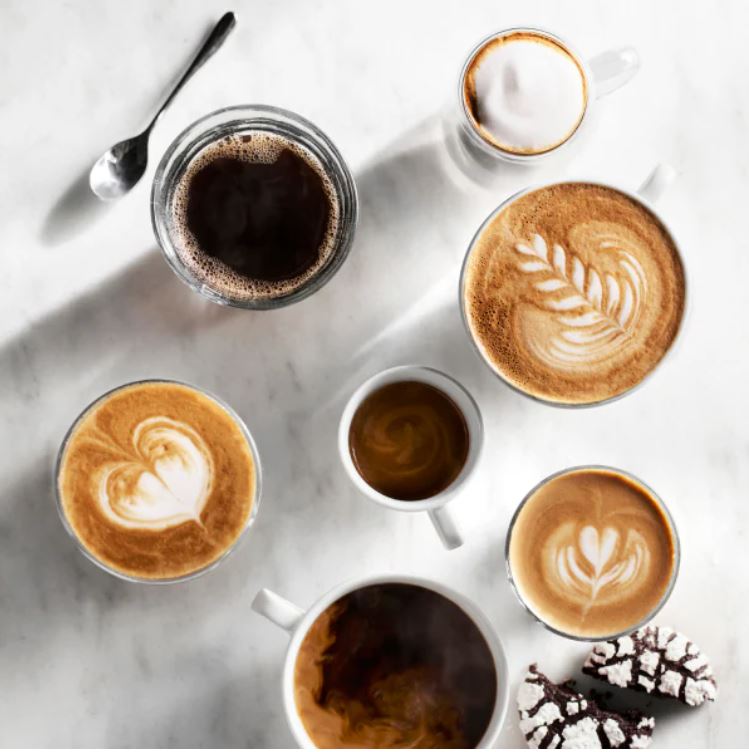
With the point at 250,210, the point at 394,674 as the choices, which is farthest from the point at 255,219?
the point at 394,674

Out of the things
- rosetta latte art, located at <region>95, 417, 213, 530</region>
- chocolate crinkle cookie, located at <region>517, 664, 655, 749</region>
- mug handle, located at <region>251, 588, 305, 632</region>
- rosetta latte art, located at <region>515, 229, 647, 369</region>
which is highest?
rosetta latte art, located at <region>515, 229, 647, 369</region>

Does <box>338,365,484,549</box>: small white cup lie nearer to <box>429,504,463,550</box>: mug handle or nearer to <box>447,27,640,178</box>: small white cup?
<box>429,504,463,550</box>: mug handle

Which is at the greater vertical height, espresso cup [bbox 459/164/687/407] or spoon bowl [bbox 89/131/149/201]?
spoon bowl [bbox 89/131/149/201]

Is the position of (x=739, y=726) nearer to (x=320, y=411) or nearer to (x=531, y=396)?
(x=531, y=396)

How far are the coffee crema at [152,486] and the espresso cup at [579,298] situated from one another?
20.0 inches

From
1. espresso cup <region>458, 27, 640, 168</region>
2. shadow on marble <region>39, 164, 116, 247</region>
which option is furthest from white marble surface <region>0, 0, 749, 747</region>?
espresso cup <region>458, 27, 640, 168</region>

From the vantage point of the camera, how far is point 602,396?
1750 millimetres

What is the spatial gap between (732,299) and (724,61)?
1.53 ft

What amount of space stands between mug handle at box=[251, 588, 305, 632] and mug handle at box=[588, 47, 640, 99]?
1.08 metres

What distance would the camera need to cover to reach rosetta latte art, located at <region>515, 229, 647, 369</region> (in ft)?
5.71

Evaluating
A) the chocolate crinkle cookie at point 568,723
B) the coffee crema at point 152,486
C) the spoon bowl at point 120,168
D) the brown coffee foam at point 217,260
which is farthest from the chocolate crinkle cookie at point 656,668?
the spoon bowl at point 120,168

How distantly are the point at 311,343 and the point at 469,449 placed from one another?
362 mm

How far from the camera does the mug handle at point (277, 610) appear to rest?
5.55ft

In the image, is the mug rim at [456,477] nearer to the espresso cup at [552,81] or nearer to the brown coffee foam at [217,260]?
the brown coffee foam at [217,260]
